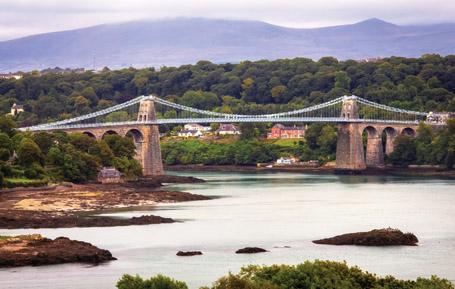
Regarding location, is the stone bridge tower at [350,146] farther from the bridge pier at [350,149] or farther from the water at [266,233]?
the water at [266,233]

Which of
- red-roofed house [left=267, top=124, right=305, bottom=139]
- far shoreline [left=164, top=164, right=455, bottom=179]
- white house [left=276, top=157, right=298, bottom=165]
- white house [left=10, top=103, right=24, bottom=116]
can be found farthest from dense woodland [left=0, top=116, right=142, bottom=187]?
white house [left=10, top=103, right=24, bottom=116]

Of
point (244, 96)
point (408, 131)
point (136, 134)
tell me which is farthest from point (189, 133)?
point (136, 134)

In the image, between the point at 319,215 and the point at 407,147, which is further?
the point at 407,147

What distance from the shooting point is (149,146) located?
279ft

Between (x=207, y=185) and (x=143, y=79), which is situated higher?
(x=143, y=79)

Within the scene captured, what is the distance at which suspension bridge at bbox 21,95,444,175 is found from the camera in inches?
3324

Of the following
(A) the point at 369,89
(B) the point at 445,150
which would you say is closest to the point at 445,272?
(B) the point at 445,150

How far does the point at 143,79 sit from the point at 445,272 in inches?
3779

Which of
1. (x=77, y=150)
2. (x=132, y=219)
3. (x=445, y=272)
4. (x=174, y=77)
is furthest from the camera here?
(x=174, y=77)

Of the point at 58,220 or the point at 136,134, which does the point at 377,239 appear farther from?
the point at 136,134

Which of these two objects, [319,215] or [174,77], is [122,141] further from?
[174,77]

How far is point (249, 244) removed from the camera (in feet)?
140

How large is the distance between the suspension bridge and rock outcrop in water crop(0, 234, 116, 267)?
3972 cm

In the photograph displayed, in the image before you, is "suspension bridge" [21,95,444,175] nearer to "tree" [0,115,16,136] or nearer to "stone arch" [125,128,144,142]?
"stone arch" [125,128,144,142]
